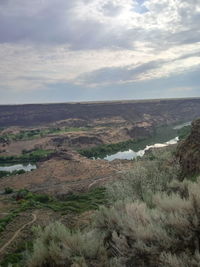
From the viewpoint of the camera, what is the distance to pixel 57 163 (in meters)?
62.0

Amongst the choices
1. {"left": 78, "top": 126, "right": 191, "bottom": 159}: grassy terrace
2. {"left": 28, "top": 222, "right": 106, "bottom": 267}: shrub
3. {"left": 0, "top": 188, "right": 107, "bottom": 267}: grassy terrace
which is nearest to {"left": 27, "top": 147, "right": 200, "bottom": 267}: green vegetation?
{"left": 28, "top": 222, "right": 106, "bottom": 267}: shrub

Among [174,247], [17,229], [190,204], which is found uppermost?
[190,204]

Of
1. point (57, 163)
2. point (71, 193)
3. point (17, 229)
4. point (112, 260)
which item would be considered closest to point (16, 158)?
point (57, 163)

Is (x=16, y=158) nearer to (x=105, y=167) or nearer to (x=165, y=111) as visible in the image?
(x=105, y=167)

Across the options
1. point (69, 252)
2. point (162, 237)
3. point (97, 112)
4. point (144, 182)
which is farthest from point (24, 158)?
point (97, 112)

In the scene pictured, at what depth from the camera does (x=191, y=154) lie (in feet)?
60.6

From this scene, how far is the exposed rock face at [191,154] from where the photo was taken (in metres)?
17.0

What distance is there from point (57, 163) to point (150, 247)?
188ft

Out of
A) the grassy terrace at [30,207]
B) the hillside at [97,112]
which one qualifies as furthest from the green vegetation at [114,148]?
the hillside at [97,112]

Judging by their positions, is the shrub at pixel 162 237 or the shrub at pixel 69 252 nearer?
the shrub at pixel 162 237

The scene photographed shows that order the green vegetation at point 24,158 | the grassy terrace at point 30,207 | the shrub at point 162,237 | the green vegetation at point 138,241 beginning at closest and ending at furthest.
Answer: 1. the shrub at point 162,237
2. the green vegetation at point 138,241
3. the grassy terrace at point 30,207
4. the green vegetation at point 24,158

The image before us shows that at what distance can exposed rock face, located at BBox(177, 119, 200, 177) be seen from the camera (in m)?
17.0

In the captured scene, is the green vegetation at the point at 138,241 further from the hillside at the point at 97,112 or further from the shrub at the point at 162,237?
the hillside at the point at 97,112

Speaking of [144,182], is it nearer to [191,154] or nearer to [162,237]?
[191,154]
